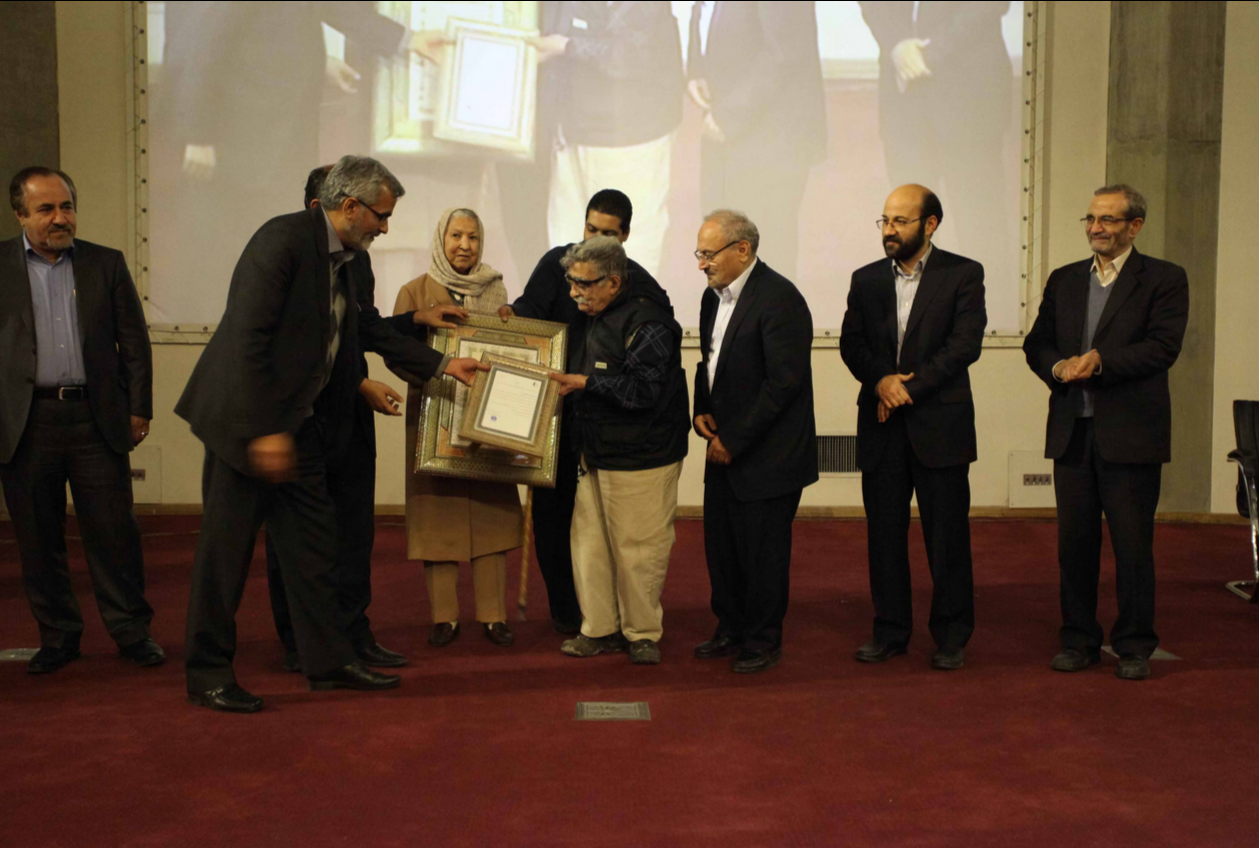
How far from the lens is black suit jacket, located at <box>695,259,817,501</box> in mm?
3699

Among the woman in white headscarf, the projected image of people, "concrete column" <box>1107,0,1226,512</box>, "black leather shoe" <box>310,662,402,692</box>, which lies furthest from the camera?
the projected image of people

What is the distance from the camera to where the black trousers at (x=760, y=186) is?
23.6ft

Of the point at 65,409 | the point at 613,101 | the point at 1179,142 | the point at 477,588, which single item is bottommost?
the point at 477,588

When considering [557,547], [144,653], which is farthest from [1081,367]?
[144,653]

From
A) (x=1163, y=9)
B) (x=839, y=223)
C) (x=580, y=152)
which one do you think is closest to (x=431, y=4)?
(x=580, y=152)

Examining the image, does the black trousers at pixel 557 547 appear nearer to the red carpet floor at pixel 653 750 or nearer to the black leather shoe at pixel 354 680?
the red carpet floor at pixel 653 750

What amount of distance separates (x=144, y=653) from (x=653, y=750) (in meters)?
1.81

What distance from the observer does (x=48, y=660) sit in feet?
12.1

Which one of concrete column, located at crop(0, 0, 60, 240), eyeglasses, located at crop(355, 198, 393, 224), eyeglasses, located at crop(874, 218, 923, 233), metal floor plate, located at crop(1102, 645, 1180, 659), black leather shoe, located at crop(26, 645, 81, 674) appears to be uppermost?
concrete column, located at crop(0, 0, 60, 240)

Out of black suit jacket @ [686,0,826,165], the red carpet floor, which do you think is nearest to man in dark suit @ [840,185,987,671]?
the red carpet floor

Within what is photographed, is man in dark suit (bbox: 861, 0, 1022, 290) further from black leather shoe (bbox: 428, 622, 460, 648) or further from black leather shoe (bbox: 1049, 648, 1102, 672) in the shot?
black leather shoe (bbox: 428, 622, 460, 648)

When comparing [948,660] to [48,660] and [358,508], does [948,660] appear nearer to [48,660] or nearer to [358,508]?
[358,508]

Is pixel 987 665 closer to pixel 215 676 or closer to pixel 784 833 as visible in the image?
pixel 784 833

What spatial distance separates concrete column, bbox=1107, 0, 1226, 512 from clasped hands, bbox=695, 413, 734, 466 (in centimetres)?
426
